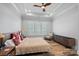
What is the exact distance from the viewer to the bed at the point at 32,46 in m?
2.14

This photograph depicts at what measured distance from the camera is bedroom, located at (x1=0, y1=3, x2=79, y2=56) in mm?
1946

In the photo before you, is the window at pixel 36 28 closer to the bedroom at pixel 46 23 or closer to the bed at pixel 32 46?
the bedroom at pixel 46 23

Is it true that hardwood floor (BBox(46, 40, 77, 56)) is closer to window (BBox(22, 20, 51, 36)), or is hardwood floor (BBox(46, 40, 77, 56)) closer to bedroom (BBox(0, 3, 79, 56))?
bedroom (BBox(0, 3, 79, 56))

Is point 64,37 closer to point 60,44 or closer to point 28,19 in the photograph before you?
point 60,44

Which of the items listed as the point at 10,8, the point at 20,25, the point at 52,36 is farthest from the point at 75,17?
the point at 10,8

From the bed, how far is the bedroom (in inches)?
3.3

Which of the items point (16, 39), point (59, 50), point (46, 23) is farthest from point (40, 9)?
point (59, 50)

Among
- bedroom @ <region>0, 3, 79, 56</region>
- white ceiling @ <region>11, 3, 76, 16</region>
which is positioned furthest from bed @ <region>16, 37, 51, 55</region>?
white ceiling @ <region>11, 3, 76, 16</region>

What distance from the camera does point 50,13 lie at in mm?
2051

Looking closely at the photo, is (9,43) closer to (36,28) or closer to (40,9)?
(36,28)

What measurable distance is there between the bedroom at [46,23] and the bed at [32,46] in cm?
8

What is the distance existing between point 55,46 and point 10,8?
4.25ft

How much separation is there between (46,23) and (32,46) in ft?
2.43

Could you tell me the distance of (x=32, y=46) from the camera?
7.93 ft
